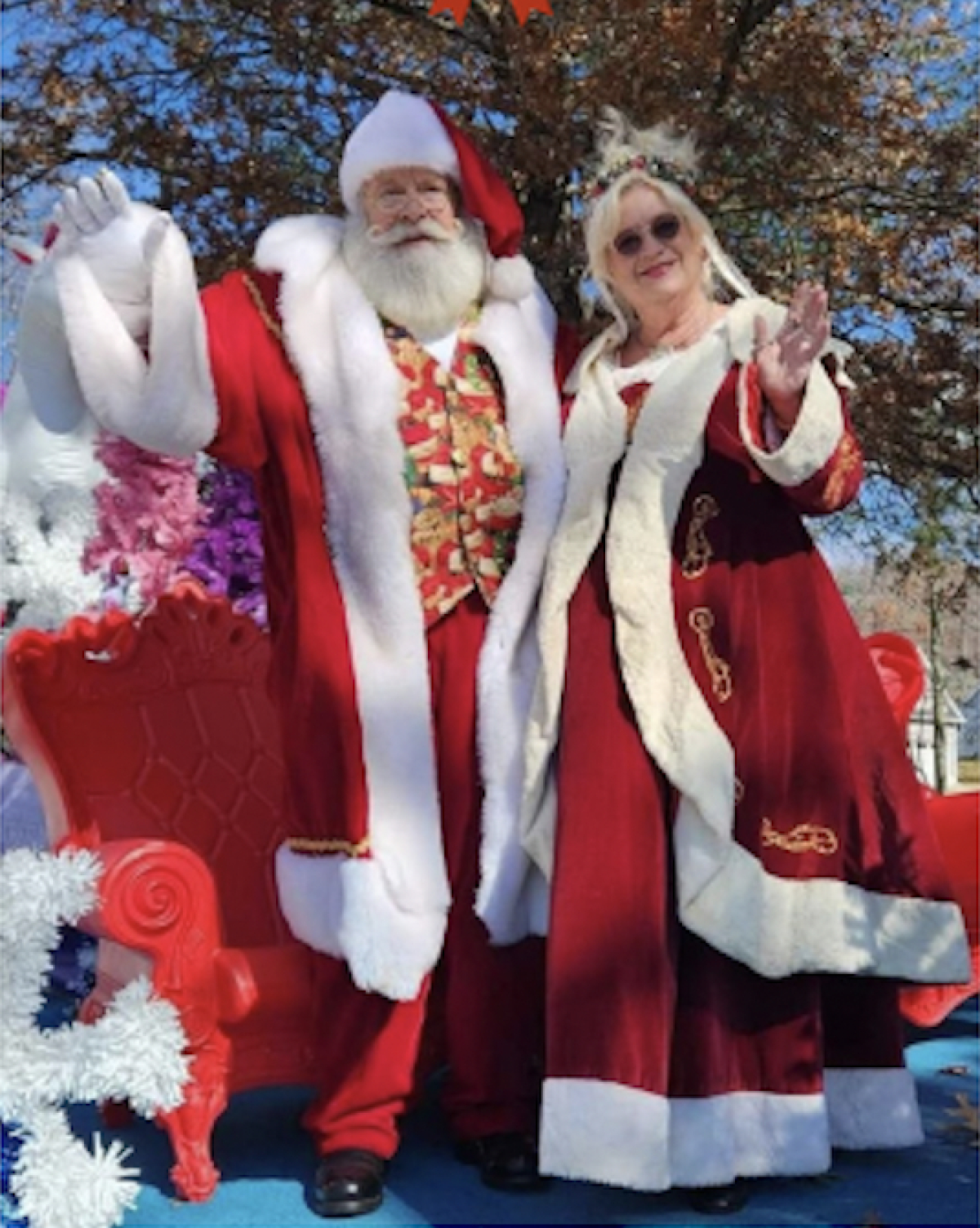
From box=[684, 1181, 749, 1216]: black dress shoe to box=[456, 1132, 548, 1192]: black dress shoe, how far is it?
0.27 meters

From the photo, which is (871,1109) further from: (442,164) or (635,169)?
(442,164)

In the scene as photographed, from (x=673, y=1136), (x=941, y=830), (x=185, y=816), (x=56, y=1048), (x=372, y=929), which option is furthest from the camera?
(x=941, y=830)

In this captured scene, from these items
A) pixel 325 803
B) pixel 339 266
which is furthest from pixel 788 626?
pixel 339 266

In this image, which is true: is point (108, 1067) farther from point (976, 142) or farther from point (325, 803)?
point (976, 142)

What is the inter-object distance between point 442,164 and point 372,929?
1379 mm

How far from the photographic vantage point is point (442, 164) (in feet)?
9.19

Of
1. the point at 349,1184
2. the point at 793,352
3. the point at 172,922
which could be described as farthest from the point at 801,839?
the point at 172,922

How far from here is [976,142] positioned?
19.5ft

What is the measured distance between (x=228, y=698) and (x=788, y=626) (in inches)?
52.3

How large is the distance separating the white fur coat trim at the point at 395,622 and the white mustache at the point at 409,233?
0.10 meters

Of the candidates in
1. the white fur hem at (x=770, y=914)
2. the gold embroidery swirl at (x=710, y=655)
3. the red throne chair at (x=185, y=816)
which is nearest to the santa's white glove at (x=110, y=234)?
the red throne chair at (x=185, y=816)

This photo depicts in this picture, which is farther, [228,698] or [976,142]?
[976,142]

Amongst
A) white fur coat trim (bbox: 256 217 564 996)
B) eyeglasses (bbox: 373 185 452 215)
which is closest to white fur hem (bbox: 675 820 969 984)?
white fur coat trim (bbox: 256 217 564 996)

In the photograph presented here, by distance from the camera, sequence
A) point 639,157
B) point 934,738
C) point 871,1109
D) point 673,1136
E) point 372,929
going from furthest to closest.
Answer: point 934,738, point 639,157, point 871,1109, point 372,929, point 673,1136
